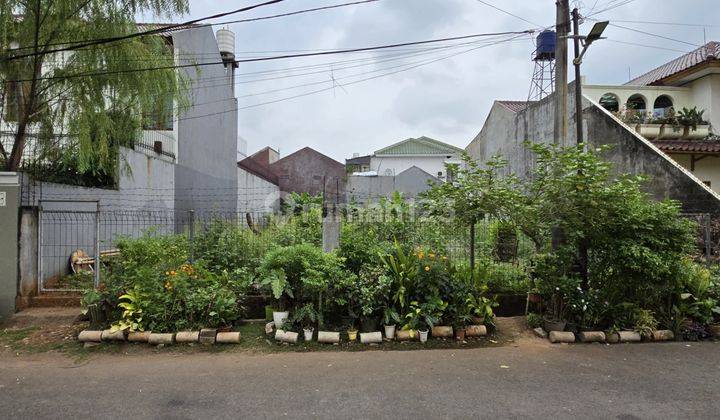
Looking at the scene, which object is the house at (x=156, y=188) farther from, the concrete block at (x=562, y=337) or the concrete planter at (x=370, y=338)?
the concrete block at (x=562, y=337)

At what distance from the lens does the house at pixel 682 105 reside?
13727 mm

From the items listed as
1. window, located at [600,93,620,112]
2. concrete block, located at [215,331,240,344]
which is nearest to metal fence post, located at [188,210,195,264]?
concrete block, located at [215,331,240,344]

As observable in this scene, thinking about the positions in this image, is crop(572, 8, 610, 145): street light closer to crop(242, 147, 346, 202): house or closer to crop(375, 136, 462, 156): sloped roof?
crop(242, 147, 346, 202): house

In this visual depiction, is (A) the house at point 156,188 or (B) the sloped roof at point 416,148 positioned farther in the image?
(B) the sloped roof at point 416,148

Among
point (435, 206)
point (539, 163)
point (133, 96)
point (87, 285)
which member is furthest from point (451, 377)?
point (133, 96)

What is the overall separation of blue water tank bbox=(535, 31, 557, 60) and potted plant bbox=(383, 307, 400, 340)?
12855 millimetres

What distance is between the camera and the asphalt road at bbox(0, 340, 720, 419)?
365 centimetres

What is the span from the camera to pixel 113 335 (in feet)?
17.7

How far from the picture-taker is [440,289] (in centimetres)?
581

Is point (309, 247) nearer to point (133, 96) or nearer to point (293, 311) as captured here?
point (293, 311)

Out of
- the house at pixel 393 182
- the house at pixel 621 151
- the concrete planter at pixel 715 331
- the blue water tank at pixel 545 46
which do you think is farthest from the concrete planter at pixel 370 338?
the house at pixel 393 182

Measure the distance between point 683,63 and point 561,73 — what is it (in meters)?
13.7

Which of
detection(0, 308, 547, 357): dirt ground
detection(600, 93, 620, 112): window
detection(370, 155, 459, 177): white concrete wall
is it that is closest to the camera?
detection(0, 308, 547, 357): dirt ground

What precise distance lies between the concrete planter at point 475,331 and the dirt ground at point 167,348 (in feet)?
0.22
